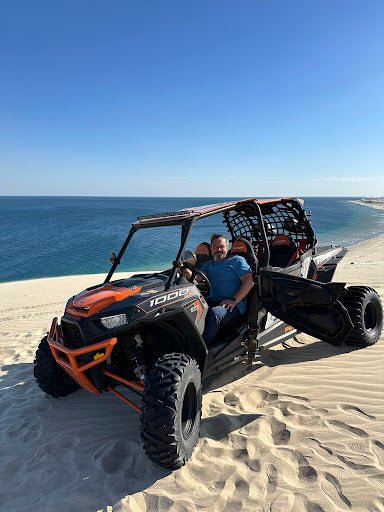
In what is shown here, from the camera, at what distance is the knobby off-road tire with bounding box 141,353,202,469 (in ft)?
9.58

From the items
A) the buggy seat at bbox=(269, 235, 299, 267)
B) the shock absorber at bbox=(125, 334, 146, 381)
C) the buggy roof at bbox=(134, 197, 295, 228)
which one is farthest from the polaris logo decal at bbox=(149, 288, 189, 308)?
the buggy seat at bbox=(269, 235, 299, 267)

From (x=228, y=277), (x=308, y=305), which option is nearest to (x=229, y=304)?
(x=228, y=277)

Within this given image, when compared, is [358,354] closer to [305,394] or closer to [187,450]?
[305,394]

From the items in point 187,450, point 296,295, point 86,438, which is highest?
point 296,295

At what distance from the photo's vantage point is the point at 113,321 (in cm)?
324

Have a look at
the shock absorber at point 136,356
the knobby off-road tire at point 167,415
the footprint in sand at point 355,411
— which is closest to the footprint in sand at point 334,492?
the footprint in sand at point 355,411

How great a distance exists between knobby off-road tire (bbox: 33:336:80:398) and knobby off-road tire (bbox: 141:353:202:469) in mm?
1582

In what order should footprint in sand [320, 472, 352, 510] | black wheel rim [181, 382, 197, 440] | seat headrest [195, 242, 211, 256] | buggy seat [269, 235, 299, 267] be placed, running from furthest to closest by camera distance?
buggy seat [269, 235, 299, 267] → seat headrest [195, 242, 211, 256] → black wheel rim [181, 382, 197, 440] → footprint in sand [320, 472, 352, 510]

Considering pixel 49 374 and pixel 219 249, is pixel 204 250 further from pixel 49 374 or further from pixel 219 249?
pixel 49 374

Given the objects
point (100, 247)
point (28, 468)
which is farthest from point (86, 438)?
point (100, 247)

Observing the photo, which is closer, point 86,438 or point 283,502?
point 283,502

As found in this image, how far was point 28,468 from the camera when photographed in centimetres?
326

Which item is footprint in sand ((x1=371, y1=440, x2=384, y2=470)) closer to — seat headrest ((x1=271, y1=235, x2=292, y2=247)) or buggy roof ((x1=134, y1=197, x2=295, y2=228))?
buggy roof ((x1=134, y1=197, x2=295, y2=228))

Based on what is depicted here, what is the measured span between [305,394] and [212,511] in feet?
5.85
